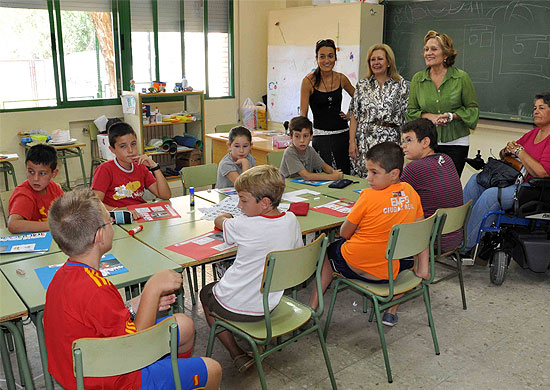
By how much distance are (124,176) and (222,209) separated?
28.9 inches

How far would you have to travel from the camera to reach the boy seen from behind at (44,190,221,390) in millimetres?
1613

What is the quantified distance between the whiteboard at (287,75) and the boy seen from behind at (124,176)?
11.9 ft

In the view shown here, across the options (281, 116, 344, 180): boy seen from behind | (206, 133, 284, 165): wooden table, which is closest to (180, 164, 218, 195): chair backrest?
(281, 116, 344, 180): boy seen from behind

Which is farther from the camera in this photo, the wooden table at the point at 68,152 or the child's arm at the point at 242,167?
the wooden table at the point at 68,152

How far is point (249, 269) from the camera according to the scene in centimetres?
229

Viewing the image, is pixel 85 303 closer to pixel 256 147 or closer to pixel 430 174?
pixel 430 174

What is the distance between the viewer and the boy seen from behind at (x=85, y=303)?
1.61 metres

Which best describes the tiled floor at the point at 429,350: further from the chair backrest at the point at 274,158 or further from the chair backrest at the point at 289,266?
the chair backrest at the point at 274,158

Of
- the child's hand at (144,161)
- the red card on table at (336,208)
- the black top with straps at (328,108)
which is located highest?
the black top with straps at (328,108)

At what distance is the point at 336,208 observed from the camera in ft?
10.6

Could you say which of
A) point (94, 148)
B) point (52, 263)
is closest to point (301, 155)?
point (52, 263)

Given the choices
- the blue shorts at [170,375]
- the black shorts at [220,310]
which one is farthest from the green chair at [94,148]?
the blue shorts at [170,375]

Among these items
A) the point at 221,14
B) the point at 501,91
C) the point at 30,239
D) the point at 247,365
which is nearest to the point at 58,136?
the point at 221,14

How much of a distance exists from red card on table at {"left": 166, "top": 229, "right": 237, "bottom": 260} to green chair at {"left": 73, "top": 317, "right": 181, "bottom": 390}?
76cm
